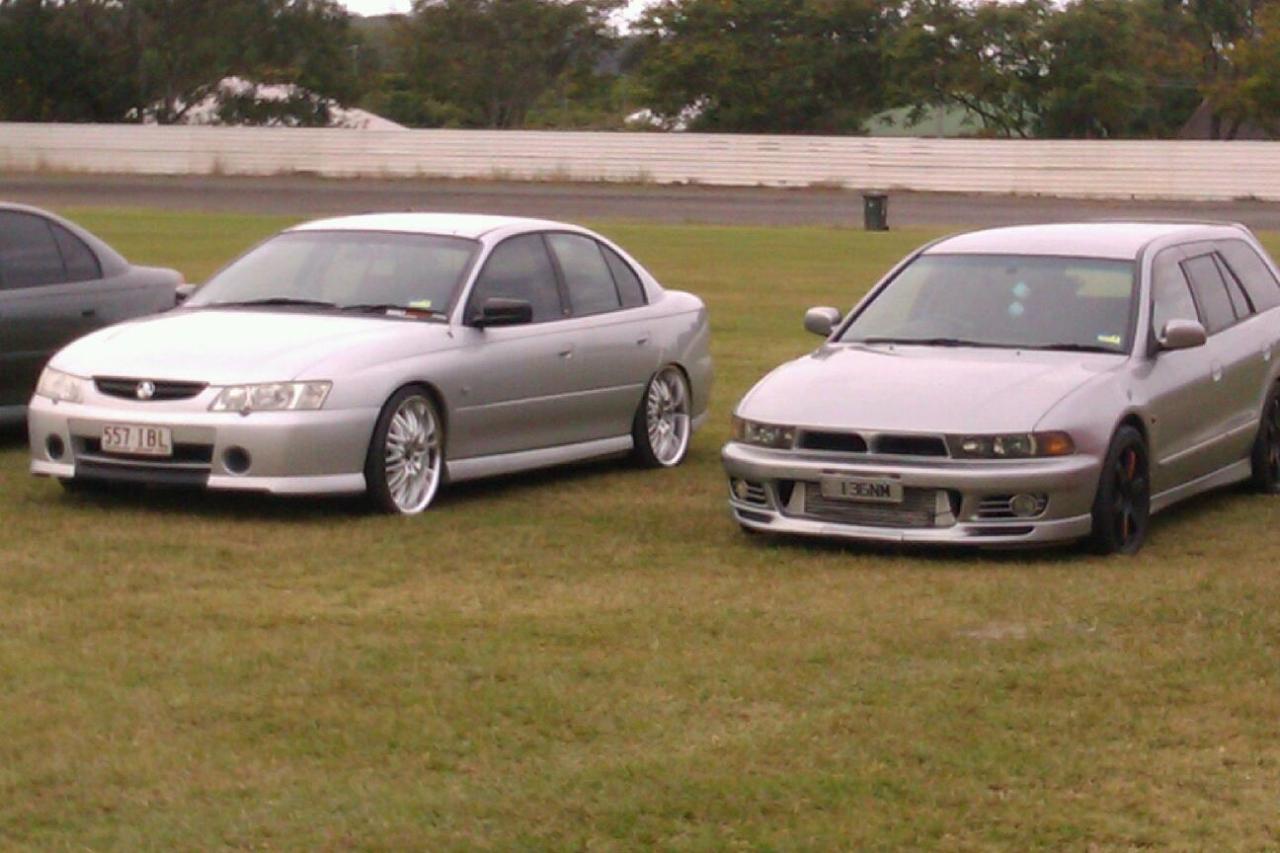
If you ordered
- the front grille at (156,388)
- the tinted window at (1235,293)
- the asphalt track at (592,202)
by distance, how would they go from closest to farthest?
1. the front grille at (156,388)
2. the tinted window at (1235,293)
3. the asphalt track at (592,202)

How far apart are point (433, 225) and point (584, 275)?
0.99 meters

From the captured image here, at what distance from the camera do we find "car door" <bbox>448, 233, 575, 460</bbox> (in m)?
11.5

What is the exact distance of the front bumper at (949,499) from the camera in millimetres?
9805

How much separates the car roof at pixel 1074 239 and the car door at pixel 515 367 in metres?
2.03

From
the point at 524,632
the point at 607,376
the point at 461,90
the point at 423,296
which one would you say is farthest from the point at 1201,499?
the point at 461,90

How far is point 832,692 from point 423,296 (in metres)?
4.90

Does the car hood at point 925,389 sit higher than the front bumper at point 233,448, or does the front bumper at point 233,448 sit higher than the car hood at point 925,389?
the car hood at point 925,389

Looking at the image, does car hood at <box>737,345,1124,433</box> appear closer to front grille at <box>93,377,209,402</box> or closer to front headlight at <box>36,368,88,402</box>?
front grille at <box>93,377,209,402</box>

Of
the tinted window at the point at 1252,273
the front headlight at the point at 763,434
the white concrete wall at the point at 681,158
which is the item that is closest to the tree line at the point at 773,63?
the white concrete wall at the point at 681,158

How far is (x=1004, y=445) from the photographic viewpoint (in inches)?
388

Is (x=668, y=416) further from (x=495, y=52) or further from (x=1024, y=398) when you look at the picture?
(x=495, y=52)

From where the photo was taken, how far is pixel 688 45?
77.2m

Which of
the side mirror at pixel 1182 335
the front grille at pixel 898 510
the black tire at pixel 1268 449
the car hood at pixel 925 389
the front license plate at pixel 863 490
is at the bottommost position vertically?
the black tire at pixel 1268 449

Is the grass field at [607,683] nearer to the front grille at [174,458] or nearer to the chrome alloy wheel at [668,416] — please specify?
the front grille at [174,458]
